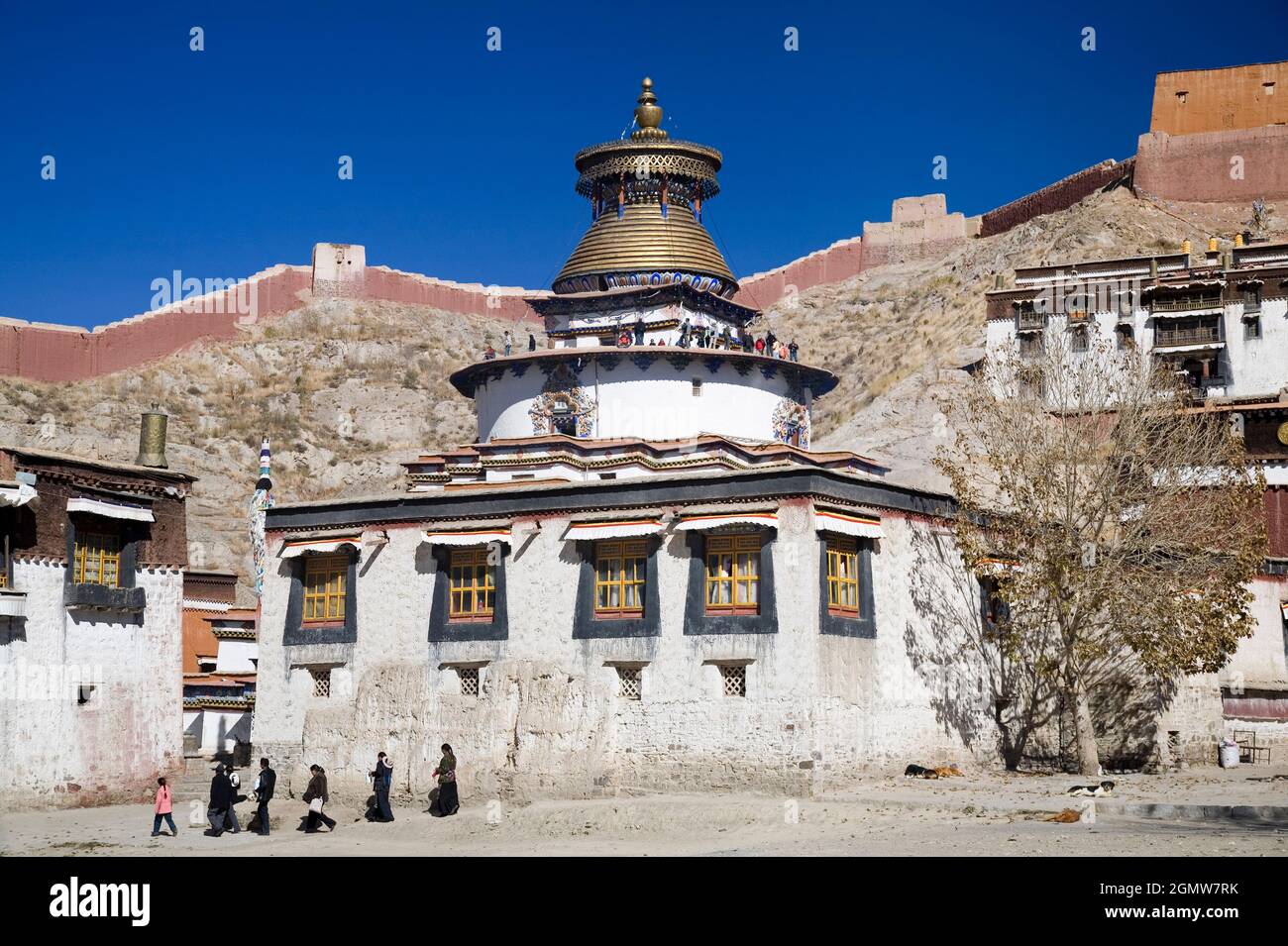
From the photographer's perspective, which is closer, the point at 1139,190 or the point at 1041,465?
the point at 1041,465

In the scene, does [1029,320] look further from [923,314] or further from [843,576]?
[843,576]

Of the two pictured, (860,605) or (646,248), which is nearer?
(860,605)

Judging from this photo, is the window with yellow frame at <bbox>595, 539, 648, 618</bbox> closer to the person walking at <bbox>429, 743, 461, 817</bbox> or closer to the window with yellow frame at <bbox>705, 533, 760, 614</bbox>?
the window with yellow frame at <bbox>705, 533, 760, 614</bbox>

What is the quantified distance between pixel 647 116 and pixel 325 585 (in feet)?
63.1

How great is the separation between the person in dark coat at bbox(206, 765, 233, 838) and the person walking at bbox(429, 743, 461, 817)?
3.43 meters

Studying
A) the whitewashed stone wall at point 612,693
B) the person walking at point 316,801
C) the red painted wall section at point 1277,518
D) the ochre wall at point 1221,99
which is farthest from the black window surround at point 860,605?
the ochre wall at point 1221,99

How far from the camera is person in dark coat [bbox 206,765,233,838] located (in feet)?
94.7

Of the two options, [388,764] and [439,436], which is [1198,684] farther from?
[439,436]

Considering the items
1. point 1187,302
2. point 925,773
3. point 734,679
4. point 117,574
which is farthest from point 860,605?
point 1187,302

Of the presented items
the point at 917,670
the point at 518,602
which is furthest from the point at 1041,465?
the point at 518,602

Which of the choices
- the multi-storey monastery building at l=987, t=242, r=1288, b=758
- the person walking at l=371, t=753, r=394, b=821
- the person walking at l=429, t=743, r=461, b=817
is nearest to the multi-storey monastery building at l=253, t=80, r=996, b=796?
the person walking at l=429, t=743, r=461, b=817

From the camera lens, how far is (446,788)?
97.4 feet
